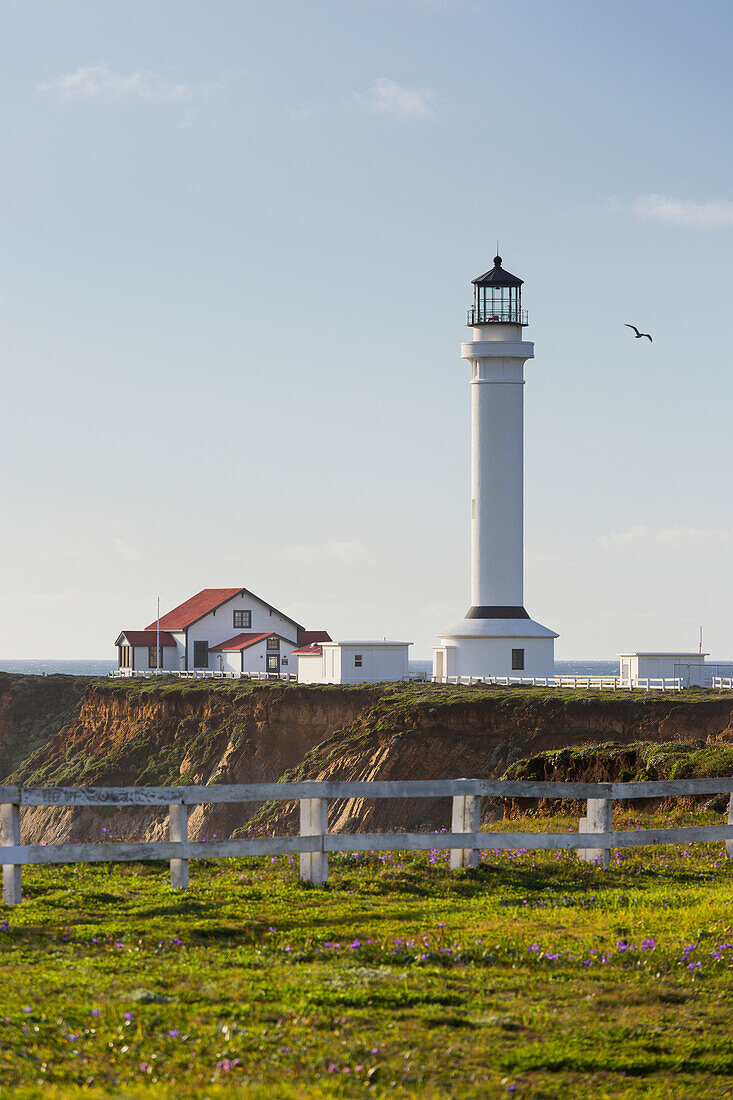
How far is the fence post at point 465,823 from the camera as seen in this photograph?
1367 cm

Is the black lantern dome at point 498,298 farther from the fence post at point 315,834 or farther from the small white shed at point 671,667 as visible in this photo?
the fence post at point 315,834

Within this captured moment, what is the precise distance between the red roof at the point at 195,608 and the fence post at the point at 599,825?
233 feet

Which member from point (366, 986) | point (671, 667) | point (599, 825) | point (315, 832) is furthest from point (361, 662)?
point (366, 986)

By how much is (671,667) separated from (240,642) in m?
34.1

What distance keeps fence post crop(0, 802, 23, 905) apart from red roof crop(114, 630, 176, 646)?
75083 millimetres

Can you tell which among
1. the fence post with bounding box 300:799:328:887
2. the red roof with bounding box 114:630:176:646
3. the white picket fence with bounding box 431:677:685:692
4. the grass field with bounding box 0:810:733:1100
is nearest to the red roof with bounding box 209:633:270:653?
the red roof with bounding box 114:630:176:646

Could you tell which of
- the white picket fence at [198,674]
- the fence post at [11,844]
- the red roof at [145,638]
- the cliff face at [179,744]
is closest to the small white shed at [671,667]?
the cliff face at [179,744]

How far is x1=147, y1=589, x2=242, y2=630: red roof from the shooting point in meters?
85.1

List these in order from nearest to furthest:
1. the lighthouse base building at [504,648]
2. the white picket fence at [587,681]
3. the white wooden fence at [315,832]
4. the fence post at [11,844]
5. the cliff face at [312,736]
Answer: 1. the fence post at [11,844]
2. the white wooden fence at [315,832]
3. the cliff face at [312,736]
4. the white picket fence at [587,681]
5. the lighthouse base building at [504,648]

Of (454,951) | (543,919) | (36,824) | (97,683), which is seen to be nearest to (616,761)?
(543,919)

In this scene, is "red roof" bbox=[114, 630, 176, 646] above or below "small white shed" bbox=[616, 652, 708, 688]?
above

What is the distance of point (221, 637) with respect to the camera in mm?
85125

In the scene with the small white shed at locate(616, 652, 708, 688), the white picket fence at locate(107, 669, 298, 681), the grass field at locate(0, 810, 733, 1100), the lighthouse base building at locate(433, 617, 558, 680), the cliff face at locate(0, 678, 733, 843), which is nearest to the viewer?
the grass field at locate(0, 810, 733, 1100)

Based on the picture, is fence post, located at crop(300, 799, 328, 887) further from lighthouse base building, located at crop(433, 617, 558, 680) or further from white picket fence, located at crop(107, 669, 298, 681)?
white picket fence, located at crop(107, 669, 298, 681)
